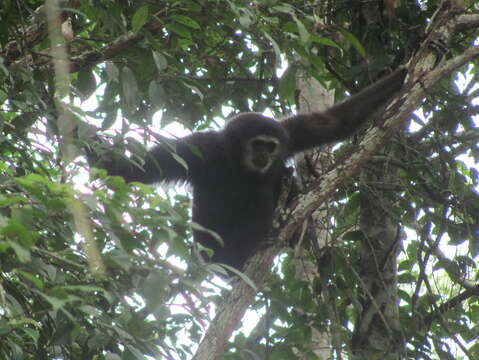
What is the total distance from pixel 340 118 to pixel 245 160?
0.99 metres

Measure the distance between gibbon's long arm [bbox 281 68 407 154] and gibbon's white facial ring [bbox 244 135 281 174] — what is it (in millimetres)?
186

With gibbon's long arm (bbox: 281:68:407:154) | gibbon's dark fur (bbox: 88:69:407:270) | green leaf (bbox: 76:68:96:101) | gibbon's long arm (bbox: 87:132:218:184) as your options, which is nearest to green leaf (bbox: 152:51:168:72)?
green leaf (bbox: 76:68:96:101)

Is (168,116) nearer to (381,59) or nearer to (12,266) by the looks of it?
(12,266)

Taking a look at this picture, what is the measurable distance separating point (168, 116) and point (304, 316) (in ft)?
6.61

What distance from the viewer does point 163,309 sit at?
268 centimetres

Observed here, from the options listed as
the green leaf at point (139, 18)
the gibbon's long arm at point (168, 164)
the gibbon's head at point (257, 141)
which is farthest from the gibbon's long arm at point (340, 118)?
the green leaf at point (139, 18)

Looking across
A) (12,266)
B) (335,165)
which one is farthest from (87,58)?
(335,165)

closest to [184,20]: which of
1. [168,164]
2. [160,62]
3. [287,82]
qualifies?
[160,62]

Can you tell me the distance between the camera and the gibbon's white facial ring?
19.9 feet

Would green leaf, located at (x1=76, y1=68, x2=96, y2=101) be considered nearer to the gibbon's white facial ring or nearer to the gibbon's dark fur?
the gibbon's dark fur

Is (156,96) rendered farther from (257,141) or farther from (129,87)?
(257,141)

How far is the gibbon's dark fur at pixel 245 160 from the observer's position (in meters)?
5.74

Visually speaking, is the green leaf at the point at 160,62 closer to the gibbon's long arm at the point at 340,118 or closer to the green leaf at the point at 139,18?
the green leaf at the point at 139,18

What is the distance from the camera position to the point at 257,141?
614cm
